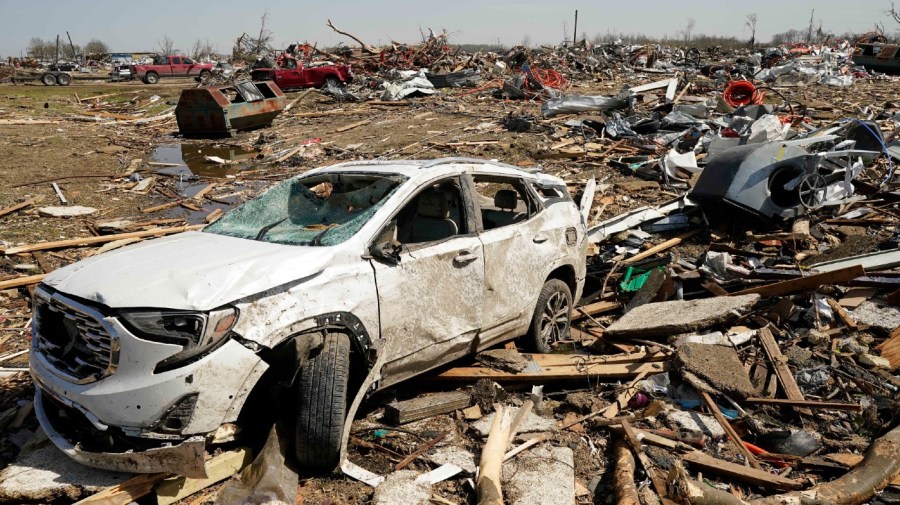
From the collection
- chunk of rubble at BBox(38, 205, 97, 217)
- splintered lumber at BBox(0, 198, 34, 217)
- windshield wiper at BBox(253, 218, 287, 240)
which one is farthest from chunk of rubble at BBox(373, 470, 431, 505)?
splintered lumber at BBox(0, 198, 34, 217)

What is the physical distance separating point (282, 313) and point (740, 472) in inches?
116

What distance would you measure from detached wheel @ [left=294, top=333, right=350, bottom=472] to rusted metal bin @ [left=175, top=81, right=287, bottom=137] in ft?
56.6

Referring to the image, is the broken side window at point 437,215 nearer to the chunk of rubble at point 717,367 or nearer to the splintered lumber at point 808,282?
the chunk of rubble at point 717,367

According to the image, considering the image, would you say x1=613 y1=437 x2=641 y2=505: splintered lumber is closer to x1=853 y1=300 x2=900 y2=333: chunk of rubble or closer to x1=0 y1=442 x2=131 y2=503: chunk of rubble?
x1=0 y1=442 x2=131 y2=503: chunk of rubble

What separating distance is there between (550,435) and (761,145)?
20.9 ft

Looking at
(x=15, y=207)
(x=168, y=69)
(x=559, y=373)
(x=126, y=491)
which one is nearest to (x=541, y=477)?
(x=559, y=373)

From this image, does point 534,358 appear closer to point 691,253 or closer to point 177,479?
point 177,479

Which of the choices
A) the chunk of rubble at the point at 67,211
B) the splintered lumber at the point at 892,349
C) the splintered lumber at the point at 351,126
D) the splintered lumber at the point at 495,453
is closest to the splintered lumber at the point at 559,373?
the splintered lumber at the point at 495,453

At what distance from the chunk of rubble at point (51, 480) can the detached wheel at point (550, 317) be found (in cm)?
347

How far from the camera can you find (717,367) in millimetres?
5211

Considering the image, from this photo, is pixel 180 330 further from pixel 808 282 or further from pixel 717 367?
pixel 808 282

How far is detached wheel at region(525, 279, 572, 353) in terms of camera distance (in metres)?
5.82

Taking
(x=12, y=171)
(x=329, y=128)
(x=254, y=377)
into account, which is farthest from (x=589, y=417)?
(x=329, y=128)

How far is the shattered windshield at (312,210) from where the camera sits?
4406 millimetres
